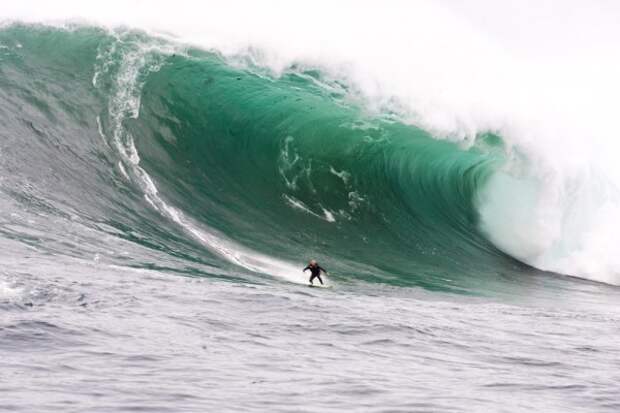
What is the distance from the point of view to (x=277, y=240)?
18.4 metres

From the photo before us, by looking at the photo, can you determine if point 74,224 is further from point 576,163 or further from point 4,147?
point 576,163

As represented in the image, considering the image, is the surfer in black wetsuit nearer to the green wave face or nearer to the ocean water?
the ocean water

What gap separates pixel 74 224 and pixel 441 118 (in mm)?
12974

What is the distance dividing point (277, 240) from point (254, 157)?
4.18 m

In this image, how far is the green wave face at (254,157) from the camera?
725 inches

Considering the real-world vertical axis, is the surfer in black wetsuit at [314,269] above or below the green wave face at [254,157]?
below

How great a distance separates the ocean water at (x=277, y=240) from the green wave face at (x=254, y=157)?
0.07 meters

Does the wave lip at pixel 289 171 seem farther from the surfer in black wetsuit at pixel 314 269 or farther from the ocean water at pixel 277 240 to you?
the surfer in black wetsuit at pixel 314 269

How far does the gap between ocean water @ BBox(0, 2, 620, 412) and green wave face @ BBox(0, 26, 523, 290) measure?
2.7 inches

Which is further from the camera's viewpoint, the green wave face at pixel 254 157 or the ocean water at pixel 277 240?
the green wave face at pixel 254 157

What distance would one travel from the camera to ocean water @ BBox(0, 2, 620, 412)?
8664 mm

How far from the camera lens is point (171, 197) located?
19.0 metres

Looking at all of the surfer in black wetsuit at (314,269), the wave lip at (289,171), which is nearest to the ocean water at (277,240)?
the wave lip at (289,171)

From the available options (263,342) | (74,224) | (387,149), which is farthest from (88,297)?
(387,149)
